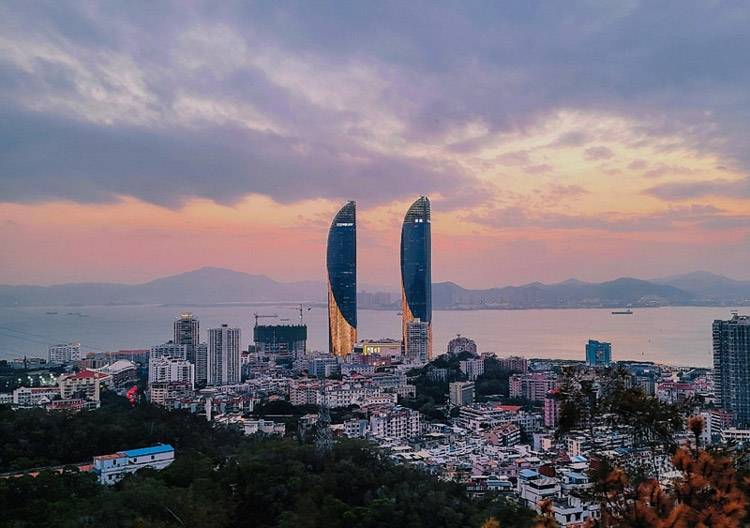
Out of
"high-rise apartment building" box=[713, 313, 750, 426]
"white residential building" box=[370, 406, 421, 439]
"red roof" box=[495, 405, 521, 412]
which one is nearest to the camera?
"white residential building" box=[370, 406, 421, 439]

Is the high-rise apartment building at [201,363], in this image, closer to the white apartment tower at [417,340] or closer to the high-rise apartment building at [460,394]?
the white apartment tower at [417,340]

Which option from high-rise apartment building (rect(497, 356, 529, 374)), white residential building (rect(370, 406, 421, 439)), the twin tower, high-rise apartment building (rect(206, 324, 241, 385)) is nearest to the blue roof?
white residential building (rect(370, 406, 421, 439))

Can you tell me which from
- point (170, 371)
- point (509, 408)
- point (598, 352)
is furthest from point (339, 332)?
point (509, 408)

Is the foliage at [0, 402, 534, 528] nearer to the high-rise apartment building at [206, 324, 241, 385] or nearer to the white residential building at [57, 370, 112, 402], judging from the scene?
the white residential building at [57, 370, 112, 402]

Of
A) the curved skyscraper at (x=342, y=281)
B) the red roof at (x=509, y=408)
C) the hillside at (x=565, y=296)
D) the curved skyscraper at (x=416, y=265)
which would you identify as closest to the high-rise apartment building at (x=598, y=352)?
the curved skyscraper at (x=416, y=265)

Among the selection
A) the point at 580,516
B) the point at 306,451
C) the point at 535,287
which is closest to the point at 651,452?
the point at 580,516

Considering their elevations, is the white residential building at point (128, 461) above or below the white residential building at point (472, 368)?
above

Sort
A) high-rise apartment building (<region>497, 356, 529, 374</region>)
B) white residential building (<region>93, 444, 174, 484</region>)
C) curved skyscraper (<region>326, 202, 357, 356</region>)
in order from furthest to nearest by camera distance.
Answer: curved skyscraper (<region>326, 202, 357, 356</region>) → high-rise apartment building (<region>497, 356, 529, 374</region>) → white residential building (<region>93, 444, 174, 484</region>)

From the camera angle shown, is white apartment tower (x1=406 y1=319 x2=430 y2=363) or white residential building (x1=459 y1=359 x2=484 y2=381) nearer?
white residential building (x1=459 y1=359 x2=484 y2=381)
